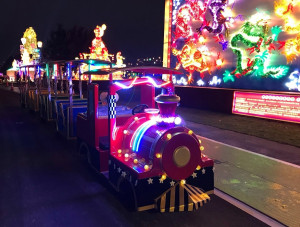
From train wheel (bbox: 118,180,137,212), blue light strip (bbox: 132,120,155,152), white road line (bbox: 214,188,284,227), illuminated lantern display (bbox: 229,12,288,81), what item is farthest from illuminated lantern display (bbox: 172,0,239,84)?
train wheel (bbox: 118,180,137,212)

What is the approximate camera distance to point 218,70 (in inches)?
645

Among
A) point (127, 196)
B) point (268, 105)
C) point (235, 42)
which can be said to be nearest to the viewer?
point (127, 196)

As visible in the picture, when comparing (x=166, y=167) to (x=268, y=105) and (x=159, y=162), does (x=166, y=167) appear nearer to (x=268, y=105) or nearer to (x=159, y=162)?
(x=159, y=162)

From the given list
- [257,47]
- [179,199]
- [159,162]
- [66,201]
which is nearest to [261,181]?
[179,199]

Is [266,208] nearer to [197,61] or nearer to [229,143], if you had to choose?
[229,143]

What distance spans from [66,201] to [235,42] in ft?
42.6

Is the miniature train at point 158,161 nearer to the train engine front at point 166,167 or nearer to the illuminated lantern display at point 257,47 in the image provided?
the train engine front at point 166,167

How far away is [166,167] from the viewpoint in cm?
436

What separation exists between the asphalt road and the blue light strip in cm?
109

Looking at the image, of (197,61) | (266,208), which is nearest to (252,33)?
(197,61)

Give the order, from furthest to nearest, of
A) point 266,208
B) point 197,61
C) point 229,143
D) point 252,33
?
1. point 197,61
2. point 252,33
3. point 229,143
4. point 266,208

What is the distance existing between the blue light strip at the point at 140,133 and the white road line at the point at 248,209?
1892 mm

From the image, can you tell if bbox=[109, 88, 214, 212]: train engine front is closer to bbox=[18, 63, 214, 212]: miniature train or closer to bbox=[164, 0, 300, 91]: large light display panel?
bbox=[18, 63, 214, 212]: miniature train

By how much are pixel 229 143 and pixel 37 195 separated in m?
6.32
